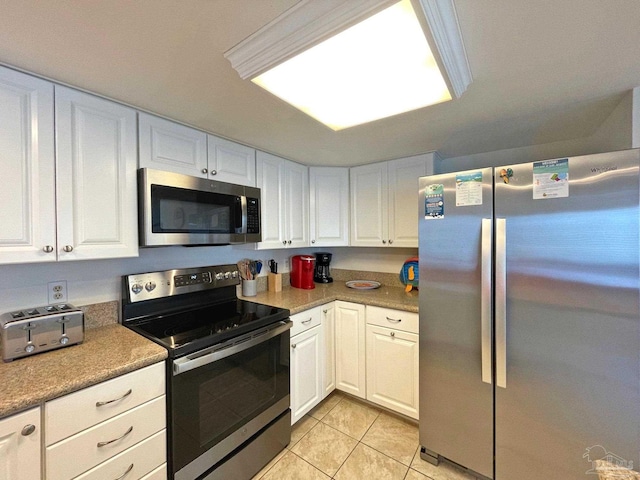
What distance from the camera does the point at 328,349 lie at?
2.20 metres

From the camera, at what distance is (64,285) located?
4.64 ft

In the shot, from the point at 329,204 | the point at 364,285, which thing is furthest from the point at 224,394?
the point at 329,204

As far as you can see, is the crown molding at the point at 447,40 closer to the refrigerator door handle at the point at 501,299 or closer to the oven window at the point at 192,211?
the refrigerator door handle at the point at 501,299

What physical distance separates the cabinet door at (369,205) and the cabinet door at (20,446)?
226 cm

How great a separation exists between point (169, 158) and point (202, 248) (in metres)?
0.72

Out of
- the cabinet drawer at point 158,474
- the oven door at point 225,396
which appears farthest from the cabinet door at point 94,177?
the cabinet drawer at point 158,474

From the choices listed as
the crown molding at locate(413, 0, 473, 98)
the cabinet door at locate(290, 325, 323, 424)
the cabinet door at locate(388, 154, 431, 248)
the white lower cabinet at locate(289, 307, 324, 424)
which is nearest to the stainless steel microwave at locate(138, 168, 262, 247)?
the white lower cabinet at locate(289, 307, 324, 424)

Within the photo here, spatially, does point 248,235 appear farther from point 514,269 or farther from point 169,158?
point 514,269

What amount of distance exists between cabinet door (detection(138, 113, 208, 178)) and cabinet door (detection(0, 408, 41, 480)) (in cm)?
117

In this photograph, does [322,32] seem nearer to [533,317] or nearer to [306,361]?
[533,317]

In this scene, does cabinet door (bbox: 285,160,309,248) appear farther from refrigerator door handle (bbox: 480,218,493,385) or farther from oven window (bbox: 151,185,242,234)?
refrigerator door handle (bbox: 480,218,493,385)

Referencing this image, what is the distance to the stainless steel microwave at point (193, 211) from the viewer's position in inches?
56.3

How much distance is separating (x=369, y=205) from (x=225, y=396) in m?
1.90

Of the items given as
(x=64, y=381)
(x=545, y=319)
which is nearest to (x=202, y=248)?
(x=64, y=381)
